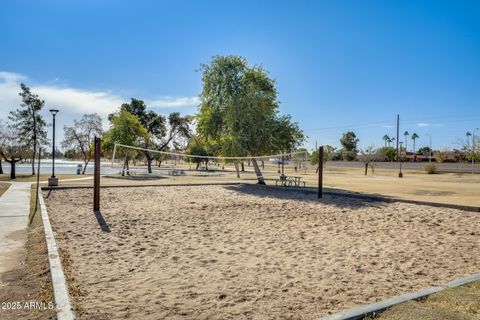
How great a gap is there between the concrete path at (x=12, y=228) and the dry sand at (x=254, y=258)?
0.83 meters

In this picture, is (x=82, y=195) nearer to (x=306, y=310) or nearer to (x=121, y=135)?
(x=306, y=310)

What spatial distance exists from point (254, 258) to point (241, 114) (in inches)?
779

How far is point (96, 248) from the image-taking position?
24.2 feet

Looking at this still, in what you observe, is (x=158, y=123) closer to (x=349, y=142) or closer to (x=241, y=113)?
(x=241, y=113)

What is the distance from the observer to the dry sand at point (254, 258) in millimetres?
4598

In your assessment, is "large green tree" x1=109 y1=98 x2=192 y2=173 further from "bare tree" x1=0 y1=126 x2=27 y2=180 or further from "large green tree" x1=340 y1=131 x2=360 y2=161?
"large green tree" x1=340 y1=131 x2=360 y2=161

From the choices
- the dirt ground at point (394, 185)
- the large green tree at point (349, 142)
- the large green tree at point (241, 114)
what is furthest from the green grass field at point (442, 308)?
the large green tree at point (349, 142)

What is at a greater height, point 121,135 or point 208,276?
point 121,135

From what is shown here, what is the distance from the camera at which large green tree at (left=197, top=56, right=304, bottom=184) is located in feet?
85.0

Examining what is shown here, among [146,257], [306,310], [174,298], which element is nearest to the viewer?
[306,310]

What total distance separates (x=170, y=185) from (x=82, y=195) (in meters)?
7.09

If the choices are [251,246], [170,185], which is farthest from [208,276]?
[170,185]

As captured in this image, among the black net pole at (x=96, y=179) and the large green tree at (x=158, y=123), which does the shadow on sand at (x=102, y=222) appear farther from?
the large green tree at (x=158, y=123)

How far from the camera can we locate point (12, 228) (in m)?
9.20
